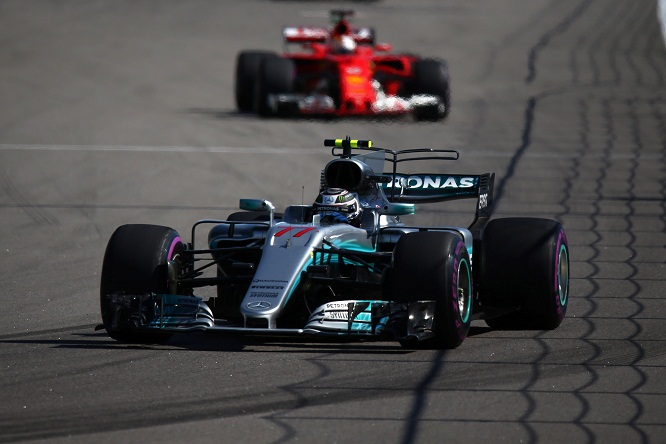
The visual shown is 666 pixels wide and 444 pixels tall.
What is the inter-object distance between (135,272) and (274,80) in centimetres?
1274

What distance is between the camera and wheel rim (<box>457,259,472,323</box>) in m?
8.98

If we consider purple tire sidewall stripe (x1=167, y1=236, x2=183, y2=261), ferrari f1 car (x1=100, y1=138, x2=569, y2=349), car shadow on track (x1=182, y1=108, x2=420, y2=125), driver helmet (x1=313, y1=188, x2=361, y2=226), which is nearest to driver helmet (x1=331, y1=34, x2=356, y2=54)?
car shadow on track (x1=182, y1=108, x2=420, y2=125)

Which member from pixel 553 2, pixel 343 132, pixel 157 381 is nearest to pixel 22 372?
pixel 157 381

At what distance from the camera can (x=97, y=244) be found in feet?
45.1

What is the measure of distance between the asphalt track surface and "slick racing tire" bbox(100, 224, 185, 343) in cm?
22

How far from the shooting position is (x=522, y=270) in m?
9.46

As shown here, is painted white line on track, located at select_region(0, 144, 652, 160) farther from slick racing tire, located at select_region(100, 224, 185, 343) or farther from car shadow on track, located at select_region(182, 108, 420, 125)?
slick racing tire, located at select_region(100, 224, 185, 343)

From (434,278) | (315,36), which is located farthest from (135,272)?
(315,36)

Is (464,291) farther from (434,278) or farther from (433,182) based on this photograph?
(433,182)

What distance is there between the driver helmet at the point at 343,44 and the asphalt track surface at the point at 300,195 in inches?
51.1

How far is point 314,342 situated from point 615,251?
16.6 feet

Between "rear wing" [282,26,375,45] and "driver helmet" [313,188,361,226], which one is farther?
"rear wing" [282,26,375,45]

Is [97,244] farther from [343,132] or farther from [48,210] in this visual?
[343,132]

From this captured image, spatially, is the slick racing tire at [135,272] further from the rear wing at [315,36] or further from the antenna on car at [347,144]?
the rear wing at [315,36]
